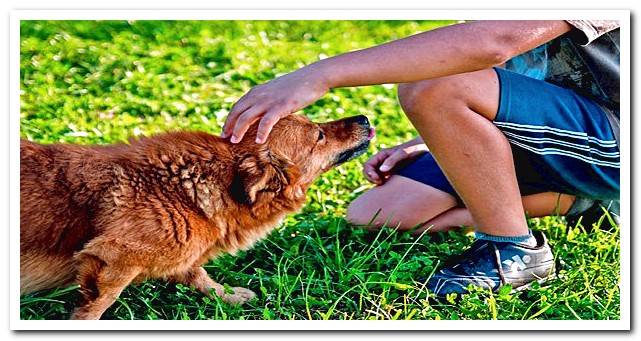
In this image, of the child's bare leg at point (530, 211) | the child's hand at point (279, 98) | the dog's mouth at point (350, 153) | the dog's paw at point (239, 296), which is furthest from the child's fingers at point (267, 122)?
the child's bare leg at point (530, 211)

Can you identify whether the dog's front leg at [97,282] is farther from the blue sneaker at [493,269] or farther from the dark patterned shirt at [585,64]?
the dark patterned shirt at [585,64]

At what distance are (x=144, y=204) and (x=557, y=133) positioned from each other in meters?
1.93

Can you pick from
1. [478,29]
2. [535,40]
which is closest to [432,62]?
[478,29]

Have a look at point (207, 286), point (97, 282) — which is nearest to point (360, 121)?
point (207, 286)

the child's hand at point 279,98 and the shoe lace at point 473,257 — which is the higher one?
the child's hand at point 279,98

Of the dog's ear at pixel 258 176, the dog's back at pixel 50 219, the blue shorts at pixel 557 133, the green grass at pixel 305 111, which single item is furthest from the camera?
the blue shorts at pixel 557 133

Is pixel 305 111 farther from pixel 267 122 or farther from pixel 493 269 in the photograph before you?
pixel 267 122

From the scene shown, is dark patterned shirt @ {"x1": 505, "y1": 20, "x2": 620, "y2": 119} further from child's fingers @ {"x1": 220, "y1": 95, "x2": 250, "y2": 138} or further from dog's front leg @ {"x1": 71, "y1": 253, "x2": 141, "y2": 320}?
dog's front leg @ {"x1": 71, "y1": 253, "x2": 141, "y2": 320}

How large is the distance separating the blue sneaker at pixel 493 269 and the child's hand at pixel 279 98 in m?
1.21

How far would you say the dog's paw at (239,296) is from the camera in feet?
14.1
